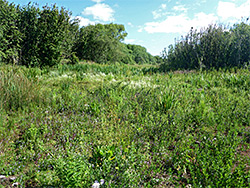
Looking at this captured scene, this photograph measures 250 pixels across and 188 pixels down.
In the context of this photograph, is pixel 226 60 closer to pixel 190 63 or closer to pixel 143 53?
pixel 190 63

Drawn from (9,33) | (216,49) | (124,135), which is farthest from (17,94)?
(216,49)

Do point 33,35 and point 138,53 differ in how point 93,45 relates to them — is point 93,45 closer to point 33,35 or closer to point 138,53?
point 33,35

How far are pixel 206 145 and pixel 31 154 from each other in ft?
9.51

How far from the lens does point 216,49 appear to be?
34.5ft

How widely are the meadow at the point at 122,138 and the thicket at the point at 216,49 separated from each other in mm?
4913

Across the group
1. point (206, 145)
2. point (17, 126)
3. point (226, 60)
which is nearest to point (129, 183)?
point (206, 145)

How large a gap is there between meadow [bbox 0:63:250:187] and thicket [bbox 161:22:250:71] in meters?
4.91

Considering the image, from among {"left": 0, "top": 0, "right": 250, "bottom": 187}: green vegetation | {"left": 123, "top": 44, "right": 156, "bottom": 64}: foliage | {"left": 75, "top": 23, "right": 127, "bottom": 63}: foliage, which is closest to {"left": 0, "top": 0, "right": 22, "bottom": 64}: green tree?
{"left": 0, "top": 0, "right": 250, "bottom": 187}: green vegetation

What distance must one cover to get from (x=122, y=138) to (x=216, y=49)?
9.00 meters

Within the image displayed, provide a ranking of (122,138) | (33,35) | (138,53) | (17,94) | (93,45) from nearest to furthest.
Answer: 1. (122,138)
2. (17,94)
3. (33,35)
4. (93,45)
5. (138,53)

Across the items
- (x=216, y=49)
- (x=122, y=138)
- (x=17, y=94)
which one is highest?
(x=216, y=49)

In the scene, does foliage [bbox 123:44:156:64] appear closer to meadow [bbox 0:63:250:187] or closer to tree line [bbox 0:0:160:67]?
tree line [bbox 0:0:160:67]

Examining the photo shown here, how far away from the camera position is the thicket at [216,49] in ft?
33.1

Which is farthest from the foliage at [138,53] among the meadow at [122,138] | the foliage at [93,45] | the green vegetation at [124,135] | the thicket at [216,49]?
the meadow at [122,138]
